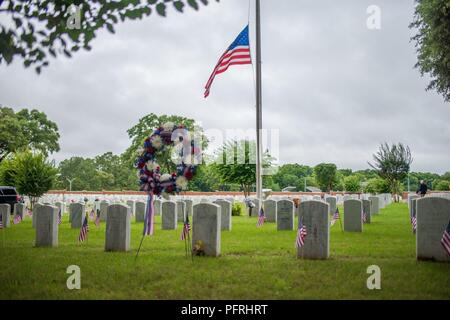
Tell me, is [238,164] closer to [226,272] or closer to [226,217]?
[226,217]

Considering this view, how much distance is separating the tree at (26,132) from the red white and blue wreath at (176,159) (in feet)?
113

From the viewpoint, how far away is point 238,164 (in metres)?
32.8

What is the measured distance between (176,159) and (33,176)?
21762 millimetres

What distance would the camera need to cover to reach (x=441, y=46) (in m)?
20.5

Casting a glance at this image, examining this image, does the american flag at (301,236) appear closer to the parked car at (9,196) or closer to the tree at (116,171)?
the parked car at (9,196)

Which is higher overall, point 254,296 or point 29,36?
point 29,36

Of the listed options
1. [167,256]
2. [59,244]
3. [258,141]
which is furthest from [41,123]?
[167,256]

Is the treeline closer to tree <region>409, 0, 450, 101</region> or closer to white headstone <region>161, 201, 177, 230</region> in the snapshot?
white headstone <region>161, 201, 177, 230</region>

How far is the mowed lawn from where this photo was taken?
6137 mm

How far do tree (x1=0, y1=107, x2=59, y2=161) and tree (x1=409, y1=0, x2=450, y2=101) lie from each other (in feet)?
110
